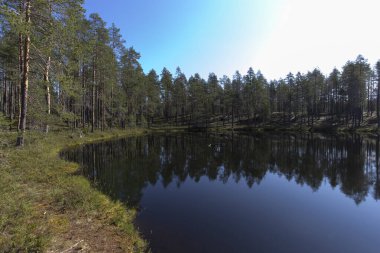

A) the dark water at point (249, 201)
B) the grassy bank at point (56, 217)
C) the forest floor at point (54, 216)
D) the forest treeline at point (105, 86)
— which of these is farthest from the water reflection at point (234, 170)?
the forest treeline at point (105, 86)

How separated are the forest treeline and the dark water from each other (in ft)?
24.0

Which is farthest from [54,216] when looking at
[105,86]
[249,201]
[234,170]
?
[105,86]

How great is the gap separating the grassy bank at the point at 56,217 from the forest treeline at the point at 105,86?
456 centimetres

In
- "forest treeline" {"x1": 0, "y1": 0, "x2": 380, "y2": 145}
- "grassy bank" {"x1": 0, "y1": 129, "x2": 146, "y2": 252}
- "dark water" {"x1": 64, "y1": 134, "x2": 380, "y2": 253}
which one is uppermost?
"forest treeline" {"x1": 0, "y1": 0, "x2": 380, "y2": 145}

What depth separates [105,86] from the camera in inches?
1774

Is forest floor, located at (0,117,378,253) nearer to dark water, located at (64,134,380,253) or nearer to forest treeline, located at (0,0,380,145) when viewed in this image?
dark water, located at (64,134,380,253)

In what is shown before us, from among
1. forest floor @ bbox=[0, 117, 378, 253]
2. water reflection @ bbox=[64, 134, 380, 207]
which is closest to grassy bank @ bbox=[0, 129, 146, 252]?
forest floor @ bbox=[0, 117, 378, 253]

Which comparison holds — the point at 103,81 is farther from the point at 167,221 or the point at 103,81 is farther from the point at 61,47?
the point at 167,221

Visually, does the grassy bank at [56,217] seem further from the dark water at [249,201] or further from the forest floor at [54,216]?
the dark water at [249,201]

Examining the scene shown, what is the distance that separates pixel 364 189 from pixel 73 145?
29318 mm

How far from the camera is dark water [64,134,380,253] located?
8.95 metres

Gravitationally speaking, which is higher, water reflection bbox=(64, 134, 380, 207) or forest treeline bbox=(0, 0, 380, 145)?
forest treeline bbox=(0, 0, 380, 145)

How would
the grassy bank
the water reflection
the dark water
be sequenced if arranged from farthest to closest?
the water reflection < the dark water < the grassy bank

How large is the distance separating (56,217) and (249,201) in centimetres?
932
